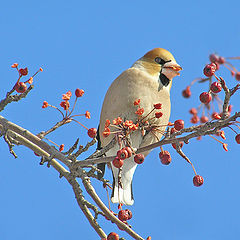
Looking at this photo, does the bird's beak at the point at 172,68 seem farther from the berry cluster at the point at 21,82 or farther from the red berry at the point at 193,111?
the berry cluster at the point at 21,82

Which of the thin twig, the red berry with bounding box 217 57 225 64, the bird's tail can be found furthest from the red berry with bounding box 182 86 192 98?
the thin twig

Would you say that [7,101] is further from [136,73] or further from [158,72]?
[158,72]

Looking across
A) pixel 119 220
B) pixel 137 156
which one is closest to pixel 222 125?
pixel 137 156

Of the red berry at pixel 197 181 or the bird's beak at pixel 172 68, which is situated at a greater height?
the bird's beak at pixel 172 68

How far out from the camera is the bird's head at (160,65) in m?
3.61

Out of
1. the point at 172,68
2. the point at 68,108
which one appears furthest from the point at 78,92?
the point at 172,68

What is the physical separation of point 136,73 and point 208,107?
0.73 metres

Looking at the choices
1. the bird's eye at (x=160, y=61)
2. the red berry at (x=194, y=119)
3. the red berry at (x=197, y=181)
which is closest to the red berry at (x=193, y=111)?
the red berry at (x=194, y=119)

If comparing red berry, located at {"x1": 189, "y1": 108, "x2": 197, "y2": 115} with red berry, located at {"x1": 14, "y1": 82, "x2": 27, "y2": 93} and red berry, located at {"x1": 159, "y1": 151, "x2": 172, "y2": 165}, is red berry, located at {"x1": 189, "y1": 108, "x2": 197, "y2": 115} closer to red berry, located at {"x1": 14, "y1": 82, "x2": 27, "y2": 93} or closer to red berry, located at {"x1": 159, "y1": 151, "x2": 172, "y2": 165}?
red berry, located at {"x1": 159, "y1": 151, "x2": 172, "y2": 165}

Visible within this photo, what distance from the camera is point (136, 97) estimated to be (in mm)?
3279

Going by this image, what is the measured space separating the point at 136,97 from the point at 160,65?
59 centimetres

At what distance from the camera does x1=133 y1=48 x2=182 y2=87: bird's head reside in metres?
3.61

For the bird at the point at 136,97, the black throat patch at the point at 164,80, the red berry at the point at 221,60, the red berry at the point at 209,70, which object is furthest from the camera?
the black throat patch at the point at 164,80

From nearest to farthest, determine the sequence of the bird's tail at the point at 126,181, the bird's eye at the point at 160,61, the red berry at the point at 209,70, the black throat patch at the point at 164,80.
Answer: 1. the red berry at the point at 209,70
2. the bird's tail at the point at 126,181
3. the black throat patch at the point at 164,80
4. the bird's eye at the point at 160,61
